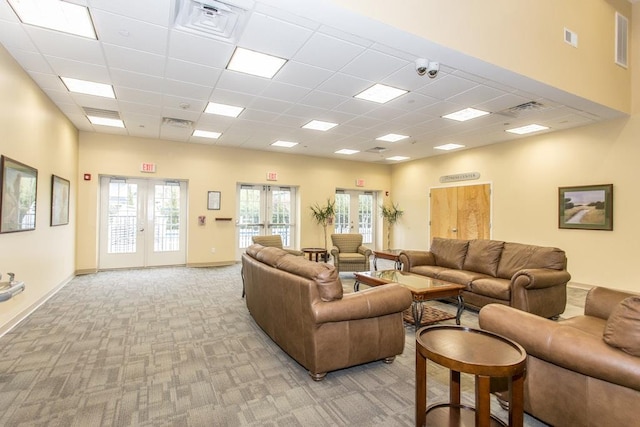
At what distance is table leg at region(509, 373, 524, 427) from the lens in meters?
1.62

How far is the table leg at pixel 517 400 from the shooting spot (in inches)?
63.7

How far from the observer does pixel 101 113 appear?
5.68 m

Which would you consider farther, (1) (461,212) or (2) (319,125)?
(1) (461,212)

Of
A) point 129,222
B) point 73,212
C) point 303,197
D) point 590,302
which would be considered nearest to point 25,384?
point 590,302

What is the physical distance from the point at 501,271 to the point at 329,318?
10.9 feet

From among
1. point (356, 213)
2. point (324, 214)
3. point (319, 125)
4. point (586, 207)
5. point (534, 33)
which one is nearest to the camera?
point (534, 33)

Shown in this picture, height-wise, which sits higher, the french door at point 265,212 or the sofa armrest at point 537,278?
the french door at point 265,212

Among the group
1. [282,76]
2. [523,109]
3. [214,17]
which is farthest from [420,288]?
[523,109]

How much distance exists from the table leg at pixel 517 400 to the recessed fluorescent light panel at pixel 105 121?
23.3ft

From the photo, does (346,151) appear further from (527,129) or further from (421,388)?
(421,388)

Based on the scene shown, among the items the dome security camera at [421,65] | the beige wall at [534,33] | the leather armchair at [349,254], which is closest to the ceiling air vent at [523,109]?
the beige wall at [534,33]

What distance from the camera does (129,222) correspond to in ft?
24.6

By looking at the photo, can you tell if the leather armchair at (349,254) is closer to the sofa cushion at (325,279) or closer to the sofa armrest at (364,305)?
the sofa armrest at (364,305)

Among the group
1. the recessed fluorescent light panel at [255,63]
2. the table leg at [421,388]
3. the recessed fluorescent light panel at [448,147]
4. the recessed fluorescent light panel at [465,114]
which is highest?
the recessed fluorescent light panel at [255,63]
